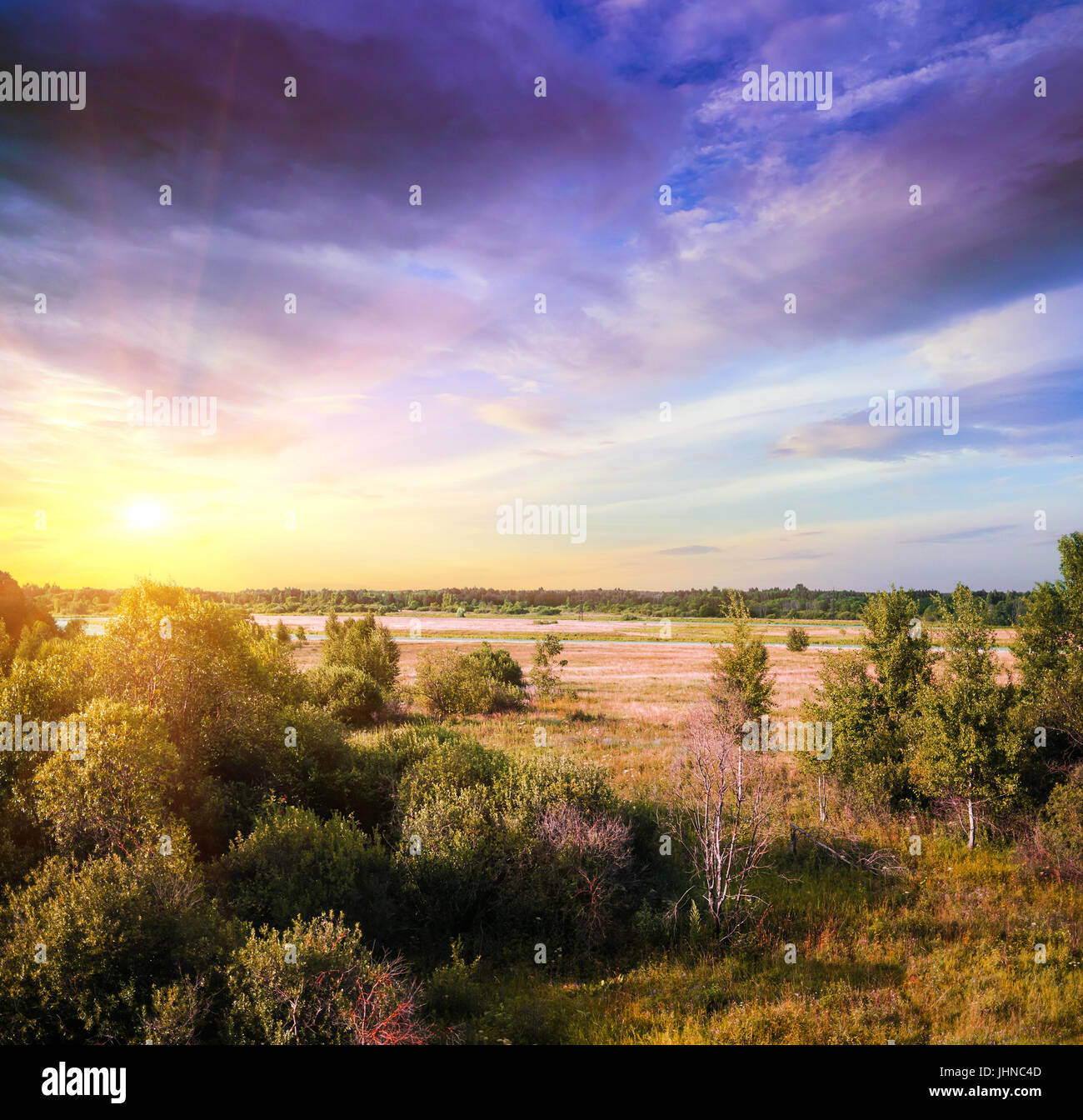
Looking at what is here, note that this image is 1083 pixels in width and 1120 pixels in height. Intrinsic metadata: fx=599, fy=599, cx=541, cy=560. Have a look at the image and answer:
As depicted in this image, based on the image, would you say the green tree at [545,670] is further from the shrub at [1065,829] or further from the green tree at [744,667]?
the shrub at [1065,829]

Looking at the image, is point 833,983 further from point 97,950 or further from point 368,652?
point 368,652

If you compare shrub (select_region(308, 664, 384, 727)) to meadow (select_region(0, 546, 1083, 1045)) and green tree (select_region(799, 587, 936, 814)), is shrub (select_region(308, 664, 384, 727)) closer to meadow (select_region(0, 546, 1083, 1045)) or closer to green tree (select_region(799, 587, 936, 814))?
meadow (select_region(0, 546, 1083, 1045))

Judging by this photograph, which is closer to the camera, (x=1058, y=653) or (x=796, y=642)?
(x=1058, y=653)

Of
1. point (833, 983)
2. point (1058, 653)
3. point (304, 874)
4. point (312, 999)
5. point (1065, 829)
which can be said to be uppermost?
point (1058, 653)

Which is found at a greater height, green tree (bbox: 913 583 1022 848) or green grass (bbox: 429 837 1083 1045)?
green tree (bbox: 913 583 1022 848)

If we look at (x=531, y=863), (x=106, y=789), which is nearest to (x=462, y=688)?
(x=531, y=863)

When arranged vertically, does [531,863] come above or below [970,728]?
below

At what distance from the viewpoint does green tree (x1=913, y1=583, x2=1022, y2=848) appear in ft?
61.8

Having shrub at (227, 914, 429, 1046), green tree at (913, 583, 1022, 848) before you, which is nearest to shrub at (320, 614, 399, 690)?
shrub at (227, 914, 429, 1046)

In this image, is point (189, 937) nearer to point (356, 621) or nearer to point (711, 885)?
point (711, 885)

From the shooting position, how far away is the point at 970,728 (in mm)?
19031
